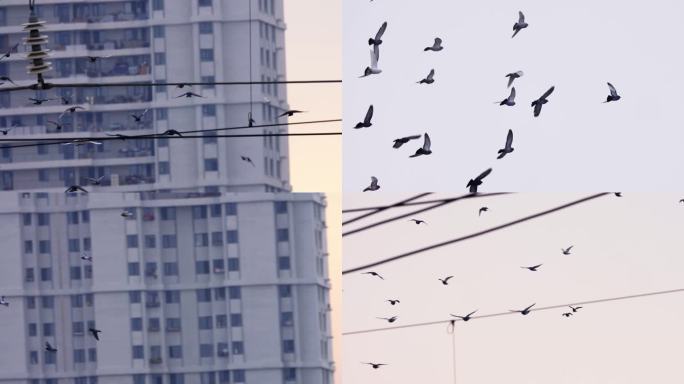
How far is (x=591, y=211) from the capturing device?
16.2m

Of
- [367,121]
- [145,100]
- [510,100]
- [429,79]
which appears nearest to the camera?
[367,121]

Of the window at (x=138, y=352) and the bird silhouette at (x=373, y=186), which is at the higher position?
the bird silhouette at (x=373, y=186)

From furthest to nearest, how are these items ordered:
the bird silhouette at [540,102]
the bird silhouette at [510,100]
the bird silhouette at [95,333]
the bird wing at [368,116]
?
1. the bird silhouette at [95,333]
2. the bird silhouette at [510,100]
3. the bird silhouette at [540,102]
4. the bird wing at [368,116]

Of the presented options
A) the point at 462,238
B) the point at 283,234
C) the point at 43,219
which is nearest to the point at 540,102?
the point at 462,238

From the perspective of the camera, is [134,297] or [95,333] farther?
[134,297]

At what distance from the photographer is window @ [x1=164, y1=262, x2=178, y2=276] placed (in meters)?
20.1

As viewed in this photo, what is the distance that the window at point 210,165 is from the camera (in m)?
19.2

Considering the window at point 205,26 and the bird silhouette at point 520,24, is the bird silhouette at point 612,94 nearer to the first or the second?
the bird silhouette at point 520,24

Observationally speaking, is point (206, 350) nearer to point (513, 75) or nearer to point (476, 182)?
point (513, 75)

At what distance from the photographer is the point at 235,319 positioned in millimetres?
19672

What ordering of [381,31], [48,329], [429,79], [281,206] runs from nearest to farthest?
[381,31]
[429,79]
[281,206]
[48,329]

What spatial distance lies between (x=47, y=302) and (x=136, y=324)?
922 mm

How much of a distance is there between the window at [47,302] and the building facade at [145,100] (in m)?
1.24

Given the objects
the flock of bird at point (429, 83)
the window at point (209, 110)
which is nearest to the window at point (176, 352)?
the window at point (209, 110)
